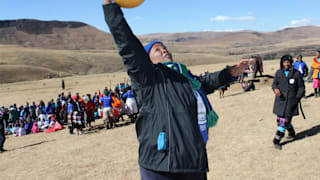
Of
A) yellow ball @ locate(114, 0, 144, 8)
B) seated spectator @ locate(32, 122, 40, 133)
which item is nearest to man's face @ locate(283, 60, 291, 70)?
yellow ball @ locate(114, 0, 144, 8)

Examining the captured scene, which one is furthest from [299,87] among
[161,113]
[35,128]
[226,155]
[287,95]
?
[35,128]

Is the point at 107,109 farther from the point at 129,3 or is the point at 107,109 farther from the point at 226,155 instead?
the point at 129,3

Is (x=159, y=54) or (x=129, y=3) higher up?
(x=129, y=3)

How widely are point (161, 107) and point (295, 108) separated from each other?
197 inches

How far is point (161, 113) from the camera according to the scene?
6.14 ft

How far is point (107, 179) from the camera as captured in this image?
5.92 m

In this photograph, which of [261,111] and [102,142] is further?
[261,111]

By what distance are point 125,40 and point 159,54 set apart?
1.53 feet

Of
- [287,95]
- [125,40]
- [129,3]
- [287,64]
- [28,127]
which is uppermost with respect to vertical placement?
[129,3]

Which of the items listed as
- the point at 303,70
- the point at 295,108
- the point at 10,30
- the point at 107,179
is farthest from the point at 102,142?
the point at 10,30

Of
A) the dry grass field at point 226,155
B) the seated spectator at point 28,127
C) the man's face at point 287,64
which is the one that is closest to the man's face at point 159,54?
the dry grass field at point 226,155

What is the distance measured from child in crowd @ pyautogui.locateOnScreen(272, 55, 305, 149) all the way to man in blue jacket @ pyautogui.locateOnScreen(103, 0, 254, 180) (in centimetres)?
458

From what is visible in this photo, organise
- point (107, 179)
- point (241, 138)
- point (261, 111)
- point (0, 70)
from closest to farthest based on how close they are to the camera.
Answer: point (107, 179) < point (241, 138) < point (261, 111) < point (0, 70)

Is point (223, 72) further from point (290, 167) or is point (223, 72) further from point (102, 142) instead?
point (102, 142)
